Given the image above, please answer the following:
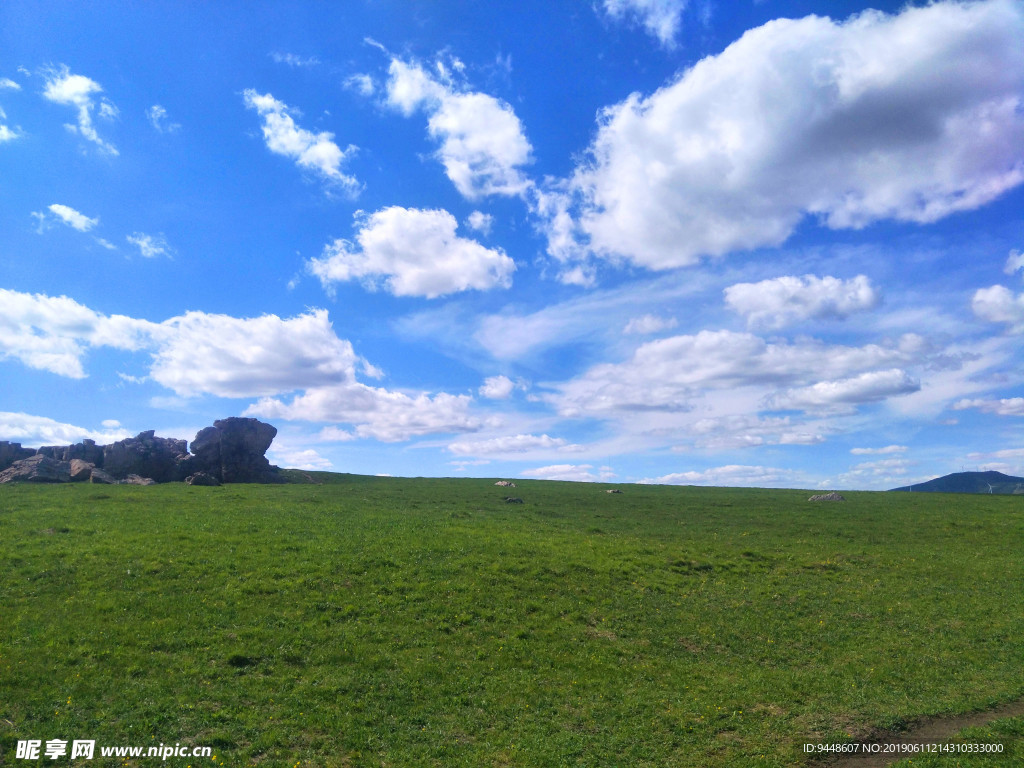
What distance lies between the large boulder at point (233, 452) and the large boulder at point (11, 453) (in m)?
20.4

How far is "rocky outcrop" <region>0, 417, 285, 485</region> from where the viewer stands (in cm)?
6938

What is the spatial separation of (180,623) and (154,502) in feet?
103

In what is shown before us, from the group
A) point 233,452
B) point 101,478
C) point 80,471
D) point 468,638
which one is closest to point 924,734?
point 468,638

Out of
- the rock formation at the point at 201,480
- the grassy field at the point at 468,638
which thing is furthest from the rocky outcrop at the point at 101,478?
the grassy field at the point at 468,638

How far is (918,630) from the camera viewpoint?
30297 millimetres

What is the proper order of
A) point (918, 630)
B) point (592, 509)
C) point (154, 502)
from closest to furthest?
1. point (918, 630)
2. point (154, 502)
3. point (592, 509)

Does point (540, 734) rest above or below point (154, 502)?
below

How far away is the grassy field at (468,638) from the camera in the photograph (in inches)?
722

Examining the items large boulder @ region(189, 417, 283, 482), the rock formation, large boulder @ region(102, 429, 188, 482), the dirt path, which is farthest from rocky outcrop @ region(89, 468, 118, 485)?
the dirt path

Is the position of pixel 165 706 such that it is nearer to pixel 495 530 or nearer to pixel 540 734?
pixel 540 734

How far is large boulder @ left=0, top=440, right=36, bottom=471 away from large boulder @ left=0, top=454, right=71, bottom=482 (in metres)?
5.47

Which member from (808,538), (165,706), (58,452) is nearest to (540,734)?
(165,706)

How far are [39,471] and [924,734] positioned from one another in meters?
87.0

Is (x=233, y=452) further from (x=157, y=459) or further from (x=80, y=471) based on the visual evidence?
(x=80, y=471)
